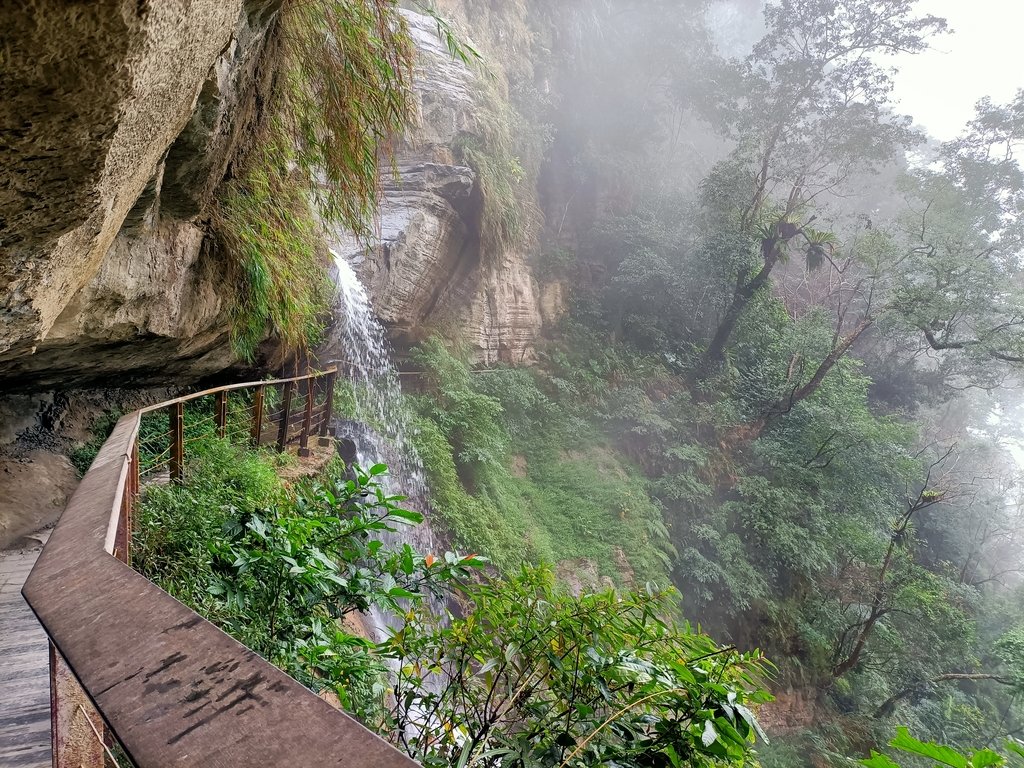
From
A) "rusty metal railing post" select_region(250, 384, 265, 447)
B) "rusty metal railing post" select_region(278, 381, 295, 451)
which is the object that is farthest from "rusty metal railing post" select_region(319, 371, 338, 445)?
"rusty metal railing post" select_region(250, 384, 265, 447)

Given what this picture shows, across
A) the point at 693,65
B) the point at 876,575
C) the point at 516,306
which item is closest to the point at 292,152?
the point at 516,306

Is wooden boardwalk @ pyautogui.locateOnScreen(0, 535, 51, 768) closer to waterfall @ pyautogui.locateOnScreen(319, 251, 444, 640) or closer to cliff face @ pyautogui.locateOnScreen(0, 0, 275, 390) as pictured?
cliff face @ pyautogui.locateOnScreen(0, 0, 275, 390)

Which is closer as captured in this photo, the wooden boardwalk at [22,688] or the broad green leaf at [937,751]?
the broad green leaf at [937,751]

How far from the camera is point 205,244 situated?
3650mm

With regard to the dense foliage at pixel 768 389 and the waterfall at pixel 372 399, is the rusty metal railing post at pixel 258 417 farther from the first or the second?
the dense foliage at pixel 768 389

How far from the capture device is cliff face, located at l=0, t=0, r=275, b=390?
0.88 metres

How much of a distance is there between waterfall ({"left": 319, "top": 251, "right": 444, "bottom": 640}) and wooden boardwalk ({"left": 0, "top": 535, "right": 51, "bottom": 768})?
5.12m

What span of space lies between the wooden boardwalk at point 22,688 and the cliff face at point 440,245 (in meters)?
7.41

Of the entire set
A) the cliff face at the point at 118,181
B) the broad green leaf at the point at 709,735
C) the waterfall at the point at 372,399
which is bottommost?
the waterfall at the point at 372,399

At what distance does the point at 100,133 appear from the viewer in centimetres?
108

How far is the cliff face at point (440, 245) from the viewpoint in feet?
32.4

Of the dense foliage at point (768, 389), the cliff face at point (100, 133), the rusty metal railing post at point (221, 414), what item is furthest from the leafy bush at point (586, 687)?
the dense foliage at point (768, 389)

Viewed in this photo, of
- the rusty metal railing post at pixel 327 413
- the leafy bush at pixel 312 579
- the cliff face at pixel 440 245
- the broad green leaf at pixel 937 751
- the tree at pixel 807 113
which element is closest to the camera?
the broad green leaf at pixel 937 751

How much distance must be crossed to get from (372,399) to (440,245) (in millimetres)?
3707
